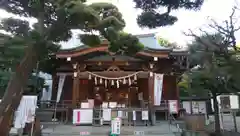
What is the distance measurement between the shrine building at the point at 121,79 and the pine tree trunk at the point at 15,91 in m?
4.29

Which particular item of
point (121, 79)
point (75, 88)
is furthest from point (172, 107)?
point (75, 88)

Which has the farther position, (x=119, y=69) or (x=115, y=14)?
(x=119, y=69)

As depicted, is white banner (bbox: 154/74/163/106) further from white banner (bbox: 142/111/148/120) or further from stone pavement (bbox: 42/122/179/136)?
stone pavement (bbox: 42/122/179/136)

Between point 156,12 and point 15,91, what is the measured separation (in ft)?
14.3

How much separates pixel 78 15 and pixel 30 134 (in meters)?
4.63

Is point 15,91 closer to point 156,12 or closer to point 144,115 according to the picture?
point 156,12

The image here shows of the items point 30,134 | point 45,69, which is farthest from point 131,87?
point 30,134

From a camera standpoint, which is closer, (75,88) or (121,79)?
(75,88)

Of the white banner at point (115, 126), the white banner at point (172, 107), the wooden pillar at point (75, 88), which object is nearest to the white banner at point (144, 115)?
the white banner at point (172, 107)

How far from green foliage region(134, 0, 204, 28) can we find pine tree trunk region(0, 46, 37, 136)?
3253 mm

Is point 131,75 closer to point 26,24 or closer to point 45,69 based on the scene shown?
point 45,69

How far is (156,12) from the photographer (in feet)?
20.6

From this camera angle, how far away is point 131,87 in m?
14.8

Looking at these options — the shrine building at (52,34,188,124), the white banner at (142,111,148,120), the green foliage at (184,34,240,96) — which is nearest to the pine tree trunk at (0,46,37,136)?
the shrine building at (52,34,188,124)
